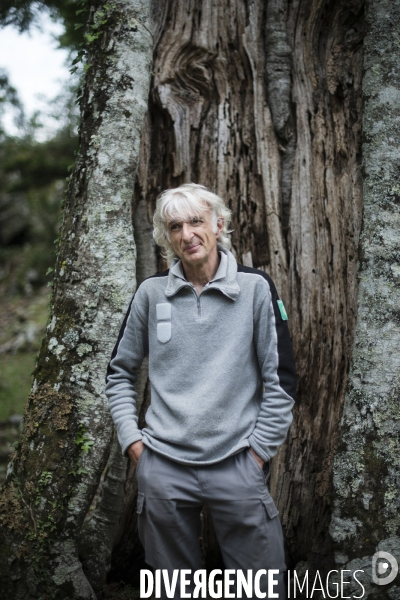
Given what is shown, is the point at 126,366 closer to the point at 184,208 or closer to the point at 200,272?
the point at 200,272

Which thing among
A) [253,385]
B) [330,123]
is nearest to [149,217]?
[330,123]

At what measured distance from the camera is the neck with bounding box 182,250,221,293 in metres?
2.56

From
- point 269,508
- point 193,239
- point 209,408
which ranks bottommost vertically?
point 269,508

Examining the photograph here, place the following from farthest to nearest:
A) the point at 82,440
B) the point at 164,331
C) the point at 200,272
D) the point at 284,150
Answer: the point at 284,150 → the point at 82,440 → the point at 200,272 → the point at 164,331

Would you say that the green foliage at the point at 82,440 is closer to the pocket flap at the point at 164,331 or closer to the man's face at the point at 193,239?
the pocket flap at the point at 164,331

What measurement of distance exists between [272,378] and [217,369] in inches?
10.8

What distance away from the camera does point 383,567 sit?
2650mm

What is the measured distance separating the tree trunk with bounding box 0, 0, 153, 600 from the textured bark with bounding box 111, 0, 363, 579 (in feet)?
1.73

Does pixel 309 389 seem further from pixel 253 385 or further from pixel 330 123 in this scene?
pixel 330 123

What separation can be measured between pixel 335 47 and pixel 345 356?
2360 mm

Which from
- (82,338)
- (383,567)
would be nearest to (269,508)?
(383,567)

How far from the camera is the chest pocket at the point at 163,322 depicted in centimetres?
244

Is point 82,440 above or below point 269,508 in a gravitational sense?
above

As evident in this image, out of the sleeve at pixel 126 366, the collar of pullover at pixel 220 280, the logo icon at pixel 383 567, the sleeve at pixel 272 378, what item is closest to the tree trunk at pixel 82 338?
the sleeve at pixel 126 366
